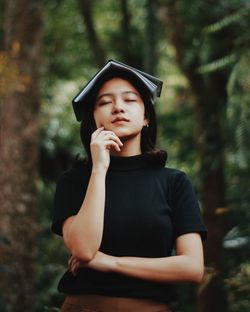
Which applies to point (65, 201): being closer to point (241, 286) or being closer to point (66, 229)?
point (66, 229)

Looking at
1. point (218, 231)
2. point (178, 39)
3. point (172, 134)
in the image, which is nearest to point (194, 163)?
point (172, 134)

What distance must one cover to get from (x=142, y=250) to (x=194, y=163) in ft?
22.3

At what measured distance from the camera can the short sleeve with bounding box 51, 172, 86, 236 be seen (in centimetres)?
241

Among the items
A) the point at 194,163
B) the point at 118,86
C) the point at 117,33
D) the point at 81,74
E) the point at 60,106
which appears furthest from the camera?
the point at 60,106

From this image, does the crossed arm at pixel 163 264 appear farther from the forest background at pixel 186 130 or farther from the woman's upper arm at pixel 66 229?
the forest background at pixel 186 130

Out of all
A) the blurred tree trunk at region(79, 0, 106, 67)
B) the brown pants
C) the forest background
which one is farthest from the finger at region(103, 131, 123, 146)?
the blurred tree trunk at region(79, 0, 106, 67)

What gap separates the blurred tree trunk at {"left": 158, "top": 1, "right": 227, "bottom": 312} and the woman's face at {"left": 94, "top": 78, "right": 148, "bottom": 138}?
3.13 metres

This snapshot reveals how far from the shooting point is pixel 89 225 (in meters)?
2.21

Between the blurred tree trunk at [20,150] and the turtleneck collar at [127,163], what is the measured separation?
177 inches

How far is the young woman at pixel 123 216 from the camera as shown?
7.35 feet

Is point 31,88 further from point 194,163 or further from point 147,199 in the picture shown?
point 147,199

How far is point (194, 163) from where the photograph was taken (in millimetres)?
9023

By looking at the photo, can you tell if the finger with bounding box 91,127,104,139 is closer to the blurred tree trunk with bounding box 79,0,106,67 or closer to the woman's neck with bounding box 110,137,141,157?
the woman's neck with bounding box 110,137,141,157

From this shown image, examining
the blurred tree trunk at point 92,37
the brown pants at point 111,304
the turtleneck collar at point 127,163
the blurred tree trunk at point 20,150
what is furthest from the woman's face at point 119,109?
the blurred tree trunk at point 92,37
